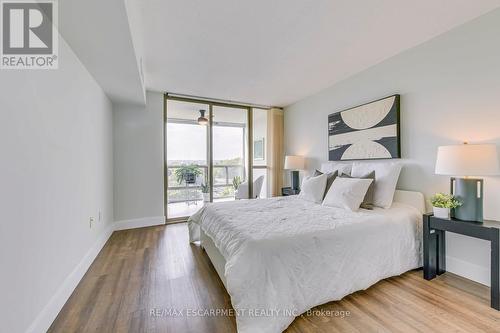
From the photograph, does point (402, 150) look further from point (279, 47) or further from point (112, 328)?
point (112, 328)

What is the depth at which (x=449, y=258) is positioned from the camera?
7.20ft

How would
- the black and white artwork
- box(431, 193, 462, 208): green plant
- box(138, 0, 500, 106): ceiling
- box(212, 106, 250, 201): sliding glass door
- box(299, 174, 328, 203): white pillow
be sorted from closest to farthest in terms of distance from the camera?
box(138, 0, 500, 106): ceiling < box(431, 193, 462, 208): green plant < the black and white artwork < box(299, 174, 328, 203): white pillow < box(212, 106, 250, 201): sliding glass door

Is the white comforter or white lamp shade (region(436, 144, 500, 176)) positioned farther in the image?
white lamp shade (region(436, 144, 500, 176))

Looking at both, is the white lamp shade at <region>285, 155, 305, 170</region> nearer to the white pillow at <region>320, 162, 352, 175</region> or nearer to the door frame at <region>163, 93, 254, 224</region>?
the white pillow at <region>320, 162, 352, 175</region>

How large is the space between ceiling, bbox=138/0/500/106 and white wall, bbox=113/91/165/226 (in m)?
0.73

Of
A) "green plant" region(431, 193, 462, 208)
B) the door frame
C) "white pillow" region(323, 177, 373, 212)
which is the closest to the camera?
"green plant" region(431, 193, 462, 208)

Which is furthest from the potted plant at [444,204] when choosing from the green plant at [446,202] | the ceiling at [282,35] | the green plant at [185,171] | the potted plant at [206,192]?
the green plant at [185,171]

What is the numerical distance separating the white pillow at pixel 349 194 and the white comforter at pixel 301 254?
10 cm

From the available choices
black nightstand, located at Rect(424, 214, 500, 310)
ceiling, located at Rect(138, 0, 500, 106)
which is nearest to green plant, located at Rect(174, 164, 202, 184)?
ceiling, located at Rect(138, 0, 500, 106)

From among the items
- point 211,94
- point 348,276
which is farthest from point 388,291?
point 211,94

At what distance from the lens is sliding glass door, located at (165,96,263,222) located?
4277 millimetres

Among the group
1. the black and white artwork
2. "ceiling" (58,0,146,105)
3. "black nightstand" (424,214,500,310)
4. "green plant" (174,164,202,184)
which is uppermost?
"ceiling" (58,0,146,105)

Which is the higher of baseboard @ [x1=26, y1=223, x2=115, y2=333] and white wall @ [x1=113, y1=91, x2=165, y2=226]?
white wall @ [x1=113, y1=91, x2=165, y2=226]

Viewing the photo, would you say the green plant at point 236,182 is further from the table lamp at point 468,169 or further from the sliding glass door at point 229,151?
the table lamp at point 468,169
